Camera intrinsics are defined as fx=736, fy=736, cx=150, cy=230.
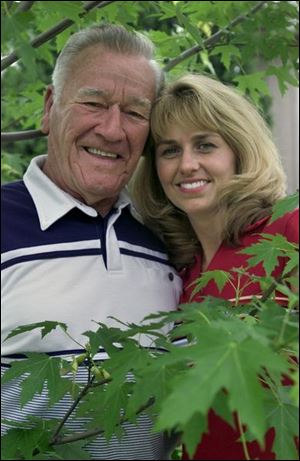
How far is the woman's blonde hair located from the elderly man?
0.08m

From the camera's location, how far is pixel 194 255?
8.46 feet

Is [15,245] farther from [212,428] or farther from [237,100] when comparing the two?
[237,100]

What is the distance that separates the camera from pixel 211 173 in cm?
247

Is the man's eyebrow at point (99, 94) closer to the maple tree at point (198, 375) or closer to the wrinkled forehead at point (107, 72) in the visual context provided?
the wrinkled forehead at point (107, 72)

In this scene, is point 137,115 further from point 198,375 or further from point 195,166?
point 198,375

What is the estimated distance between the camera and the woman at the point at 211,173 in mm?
2404


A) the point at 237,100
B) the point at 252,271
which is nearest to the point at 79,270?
the point at 252,271

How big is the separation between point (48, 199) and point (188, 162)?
482 millimetres

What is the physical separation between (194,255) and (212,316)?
4.34ft

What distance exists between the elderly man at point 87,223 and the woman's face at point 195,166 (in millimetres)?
115

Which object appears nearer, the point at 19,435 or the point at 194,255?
the point at 19,435

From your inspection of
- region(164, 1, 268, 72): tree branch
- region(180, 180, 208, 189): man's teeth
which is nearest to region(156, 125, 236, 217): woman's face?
region(180, 180, 208, 189): man's teeth

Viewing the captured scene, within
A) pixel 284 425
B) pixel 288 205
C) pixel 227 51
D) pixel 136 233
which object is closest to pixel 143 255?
pixel 136 233

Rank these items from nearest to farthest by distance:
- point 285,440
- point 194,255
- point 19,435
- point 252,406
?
point 252,406 < point 285,440 < point 19,435 < point 194,255
